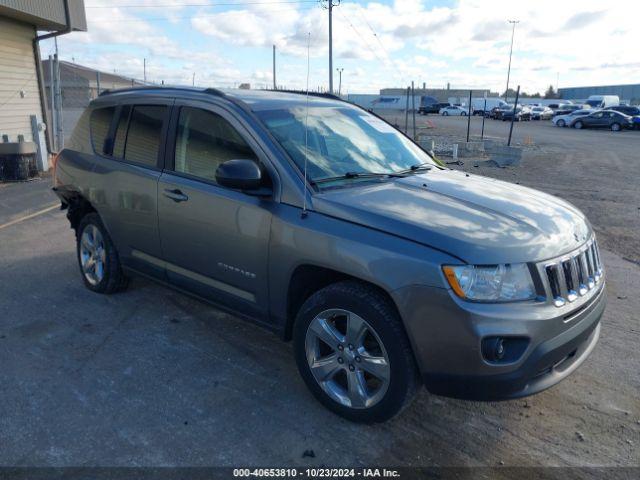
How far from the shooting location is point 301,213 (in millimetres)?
3266

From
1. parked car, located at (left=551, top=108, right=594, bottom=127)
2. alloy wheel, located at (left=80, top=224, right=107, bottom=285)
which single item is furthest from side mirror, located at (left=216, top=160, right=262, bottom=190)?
parked car, located at (left=551, top=108, right=594, bottom=127)

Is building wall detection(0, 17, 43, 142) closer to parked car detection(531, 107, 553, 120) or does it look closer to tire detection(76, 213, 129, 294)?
tire detection(76, 213, 129, 294)

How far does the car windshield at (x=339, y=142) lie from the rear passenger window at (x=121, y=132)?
158cm

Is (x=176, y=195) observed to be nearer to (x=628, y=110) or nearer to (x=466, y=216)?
(x=466, y=216)

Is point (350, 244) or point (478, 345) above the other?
point (350, 244)

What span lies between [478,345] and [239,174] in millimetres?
1693

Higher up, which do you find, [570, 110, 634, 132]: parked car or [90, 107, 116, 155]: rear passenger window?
[90, 107, 116, 155]: rear passenger window

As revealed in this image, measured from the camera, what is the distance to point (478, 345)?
2.65m

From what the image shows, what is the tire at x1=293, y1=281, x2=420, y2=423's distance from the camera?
2896 mm

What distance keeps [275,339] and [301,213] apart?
4.84 feet

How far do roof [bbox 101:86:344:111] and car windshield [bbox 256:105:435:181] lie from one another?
90mm

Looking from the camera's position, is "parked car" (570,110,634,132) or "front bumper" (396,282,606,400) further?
"parked car" (570,110,634,132)

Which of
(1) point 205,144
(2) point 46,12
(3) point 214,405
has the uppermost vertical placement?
(2) point 46,12

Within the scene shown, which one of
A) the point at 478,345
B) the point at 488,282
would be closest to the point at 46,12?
the point at 488,282
